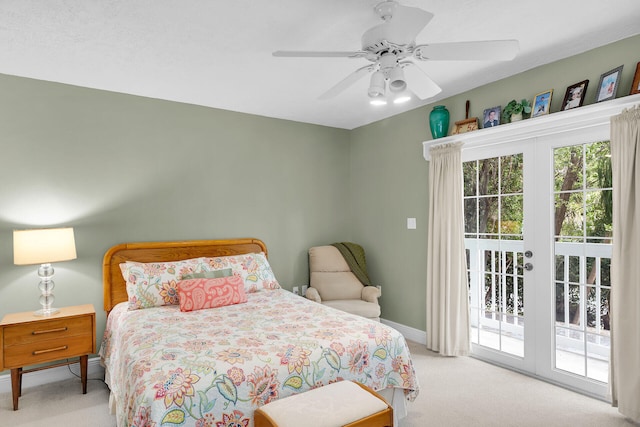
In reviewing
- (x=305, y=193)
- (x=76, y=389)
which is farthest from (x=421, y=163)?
(x=76, y=389)

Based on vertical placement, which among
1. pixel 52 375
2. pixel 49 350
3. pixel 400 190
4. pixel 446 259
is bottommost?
pixel 52 375

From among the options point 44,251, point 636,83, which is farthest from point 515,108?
point 44,251

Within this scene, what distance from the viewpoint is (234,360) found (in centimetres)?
196

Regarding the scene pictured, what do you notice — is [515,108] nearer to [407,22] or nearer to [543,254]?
[543,254]

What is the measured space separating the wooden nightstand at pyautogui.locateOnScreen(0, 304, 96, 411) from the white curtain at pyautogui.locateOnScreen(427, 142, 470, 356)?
3091mm

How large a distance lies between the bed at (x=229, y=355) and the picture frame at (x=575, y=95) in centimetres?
214

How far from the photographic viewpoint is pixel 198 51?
8.82ft

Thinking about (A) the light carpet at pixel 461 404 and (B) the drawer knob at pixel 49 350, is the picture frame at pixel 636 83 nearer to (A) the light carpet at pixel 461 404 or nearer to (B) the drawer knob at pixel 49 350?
(A) the light carpet at pixel 461 404

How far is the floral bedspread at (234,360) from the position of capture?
1739 millimetres

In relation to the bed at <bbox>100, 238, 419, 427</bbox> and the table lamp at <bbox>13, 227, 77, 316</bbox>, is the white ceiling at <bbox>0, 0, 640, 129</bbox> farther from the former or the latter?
the bed at <bbox>100, 238, 419, 427</bbox>

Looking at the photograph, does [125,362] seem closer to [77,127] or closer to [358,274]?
[77,127]

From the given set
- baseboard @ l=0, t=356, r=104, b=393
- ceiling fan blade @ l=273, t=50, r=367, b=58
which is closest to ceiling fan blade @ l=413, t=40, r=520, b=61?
ceiling fan blade @ l=273, t=50, r=367, b=58

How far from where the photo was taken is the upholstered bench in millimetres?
1692

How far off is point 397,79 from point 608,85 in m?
1.65
